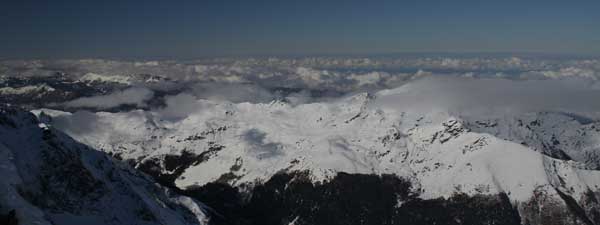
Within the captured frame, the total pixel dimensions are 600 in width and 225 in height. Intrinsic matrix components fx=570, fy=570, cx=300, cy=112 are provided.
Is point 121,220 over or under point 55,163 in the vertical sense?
under

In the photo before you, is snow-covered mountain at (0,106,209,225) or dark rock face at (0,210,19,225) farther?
snow-covered mountain at (0,106,209,225)

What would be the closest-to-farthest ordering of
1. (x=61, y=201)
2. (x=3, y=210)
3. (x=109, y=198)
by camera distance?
(x=3, y=210) < (x=61, y=201) < (x=109, y=198)

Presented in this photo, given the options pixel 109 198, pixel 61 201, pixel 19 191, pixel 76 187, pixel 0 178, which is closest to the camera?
pixel 0 178

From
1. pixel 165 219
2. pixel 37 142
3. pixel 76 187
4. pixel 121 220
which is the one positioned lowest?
pixel 165 219

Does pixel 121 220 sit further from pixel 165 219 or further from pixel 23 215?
pixel 23 215

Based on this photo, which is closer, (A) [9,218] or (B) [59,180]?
(A) [9,218]

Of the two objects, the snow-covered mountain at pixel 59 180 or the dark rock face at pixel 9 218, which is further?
the snow-covered mountain at pixel 59 180

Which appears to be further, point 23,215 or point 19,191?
point 19,191

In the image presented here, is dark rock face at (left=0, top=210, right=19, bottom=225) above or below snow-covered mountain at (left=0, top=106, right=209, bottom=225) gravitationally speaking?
above

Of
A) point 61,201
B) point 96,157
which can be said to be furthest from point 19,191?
point 96,157

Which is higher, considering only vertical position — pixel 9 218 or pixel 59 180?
pixel 9 218

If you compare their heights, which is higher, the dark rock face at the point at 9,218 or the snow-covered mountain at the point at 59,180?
the dark rock face at the point at 9,218
